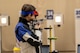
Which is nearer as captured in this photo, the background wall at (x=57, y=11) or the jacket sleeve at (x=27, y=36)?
→ the jacket sleeve at (x=27, y=36)

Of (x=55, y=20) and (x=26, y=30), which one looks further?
(x=55, y=20)

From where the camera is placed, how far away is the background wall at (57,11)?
425 centimetres

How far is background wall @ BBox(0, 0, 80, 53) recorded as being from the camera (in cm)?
425

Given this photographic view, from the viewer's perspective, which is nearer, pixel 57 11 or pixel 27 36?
pixel 27 36

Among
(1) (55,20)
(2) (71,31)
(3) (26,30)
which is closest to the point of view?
(3) (26,30)

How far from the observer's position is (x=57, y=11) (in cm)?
425

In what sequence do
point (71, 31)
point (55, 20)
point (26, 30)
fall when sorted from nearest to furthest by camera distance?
point (26, 30) < point (55, 20) < point (71, 31)

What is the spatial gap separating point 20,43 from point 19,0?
2182mm

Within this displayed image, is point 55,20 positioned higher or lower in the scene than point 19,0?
lower

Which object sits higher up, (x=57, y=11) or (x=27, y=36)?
(x=57, y=11)

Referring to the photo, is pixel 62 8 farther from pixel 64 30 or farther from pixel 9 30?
pixel 9 30

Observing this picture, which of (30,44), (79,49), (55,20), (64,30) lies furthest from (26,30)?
(64,30)

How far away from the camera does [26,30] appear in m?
2.19

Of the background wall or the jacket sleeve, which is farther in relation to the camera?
the background wall
